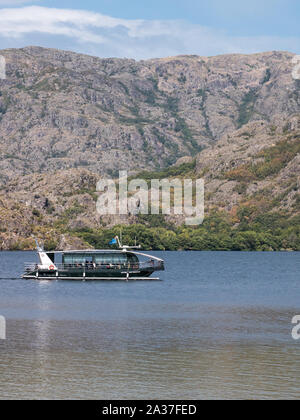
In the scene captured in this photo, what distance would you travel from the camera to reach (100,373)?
5119cm

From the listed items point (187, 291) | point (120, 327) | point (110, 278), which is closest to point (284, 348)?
point (120, 327)

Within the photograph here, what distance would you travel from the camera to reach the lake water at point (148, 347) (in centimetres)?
4681

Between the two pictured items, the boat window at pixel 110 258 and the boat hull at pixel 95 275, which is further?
the boat window at pixel 110 258

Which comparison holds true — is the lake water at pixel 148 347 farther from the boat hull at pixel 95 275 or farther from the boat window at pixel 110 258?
the boat window at pixel 110 258

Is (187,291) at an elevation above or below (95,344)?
below

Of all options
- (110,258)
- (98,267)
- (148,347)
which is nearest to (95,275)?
(98,267)

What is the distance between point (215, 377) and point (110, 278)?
340 ft

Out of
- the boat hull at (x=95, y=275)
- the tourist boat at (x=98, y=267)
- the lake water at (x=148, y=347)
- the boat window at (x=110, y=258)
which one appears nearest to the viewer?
the lake water at (x=148, y=347)

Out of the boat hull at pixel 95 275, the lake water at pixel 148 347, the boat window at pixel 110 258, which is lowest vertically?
the boat hull at pixel 95 275

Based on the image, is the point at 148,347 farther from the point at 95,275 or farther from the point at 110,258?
the point at 110,258

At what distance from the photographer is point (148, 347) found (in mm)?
62250

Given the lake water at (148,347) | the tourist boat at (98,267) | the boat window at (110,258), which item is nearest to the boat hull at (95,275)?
the tourist boat at (98,267)

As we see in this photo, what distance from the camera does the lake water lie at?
46.8 m
